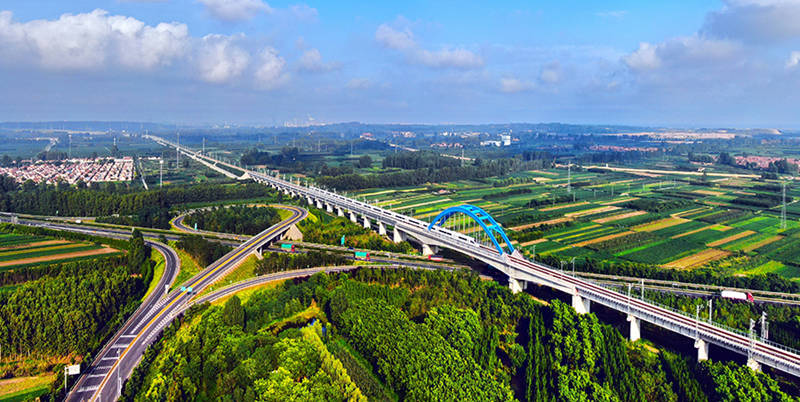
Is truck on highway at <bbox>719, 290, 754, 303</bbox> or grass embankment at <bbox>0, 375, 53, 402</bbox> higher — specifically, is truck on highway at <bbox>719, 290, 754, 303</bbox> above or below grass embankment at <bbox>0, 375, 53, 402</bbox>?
above

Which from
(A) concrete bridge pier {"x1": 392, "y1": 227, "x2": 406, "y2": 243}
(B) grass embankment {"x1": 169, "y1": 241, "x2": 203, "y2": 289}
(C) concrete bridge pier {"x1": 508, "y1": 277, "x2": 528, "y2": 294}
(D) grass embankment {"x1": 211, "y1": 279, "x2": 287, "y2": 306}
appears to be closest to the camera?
(D) grass embankment {"x1": 211, "y1": 279, "x2": 287, "y2": 306}

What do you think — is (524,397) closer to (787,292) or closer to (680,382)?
(680,382)

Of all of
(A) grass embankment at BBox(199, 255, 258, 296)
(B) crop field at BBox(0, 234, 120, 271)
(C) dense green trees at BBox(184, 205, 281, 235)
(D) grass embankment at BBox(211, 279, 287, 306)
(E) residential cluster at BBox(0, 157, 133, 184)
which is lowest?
(D) grass embankment at BBox(211, 279, 287, 306)

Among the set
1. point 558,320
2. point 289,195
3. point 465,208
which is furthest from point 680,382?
point 289,195

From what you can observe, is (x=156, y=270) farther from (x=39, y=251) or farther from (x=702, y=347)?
(x=702, y=347)

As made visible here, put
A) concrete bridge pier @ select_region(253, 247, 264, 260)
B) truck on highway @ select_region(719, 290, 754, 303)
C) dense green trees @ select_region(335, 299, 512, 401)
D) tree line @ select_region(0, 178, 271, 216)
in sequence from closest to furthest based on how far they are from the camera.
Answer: dense green trees @ select_region(335, 299, 512, 401)
truck on highway @ select_region(719, 290, 754, 303)
concrete bridge pier @ select_region(253, 247, 264, 260)
tree line @ select_region(0, 178, 271, 216)

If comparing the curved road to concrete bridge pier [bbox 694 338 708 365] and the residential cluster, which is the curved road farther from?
the residential cluster

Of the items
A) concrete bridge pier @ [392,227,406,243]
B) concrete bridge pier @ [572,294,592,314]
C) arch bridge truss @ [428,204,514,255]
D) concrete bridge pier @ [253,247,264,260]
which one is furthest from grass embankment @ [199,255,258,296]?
concrete bridge pier @ [572,294,592,314]
